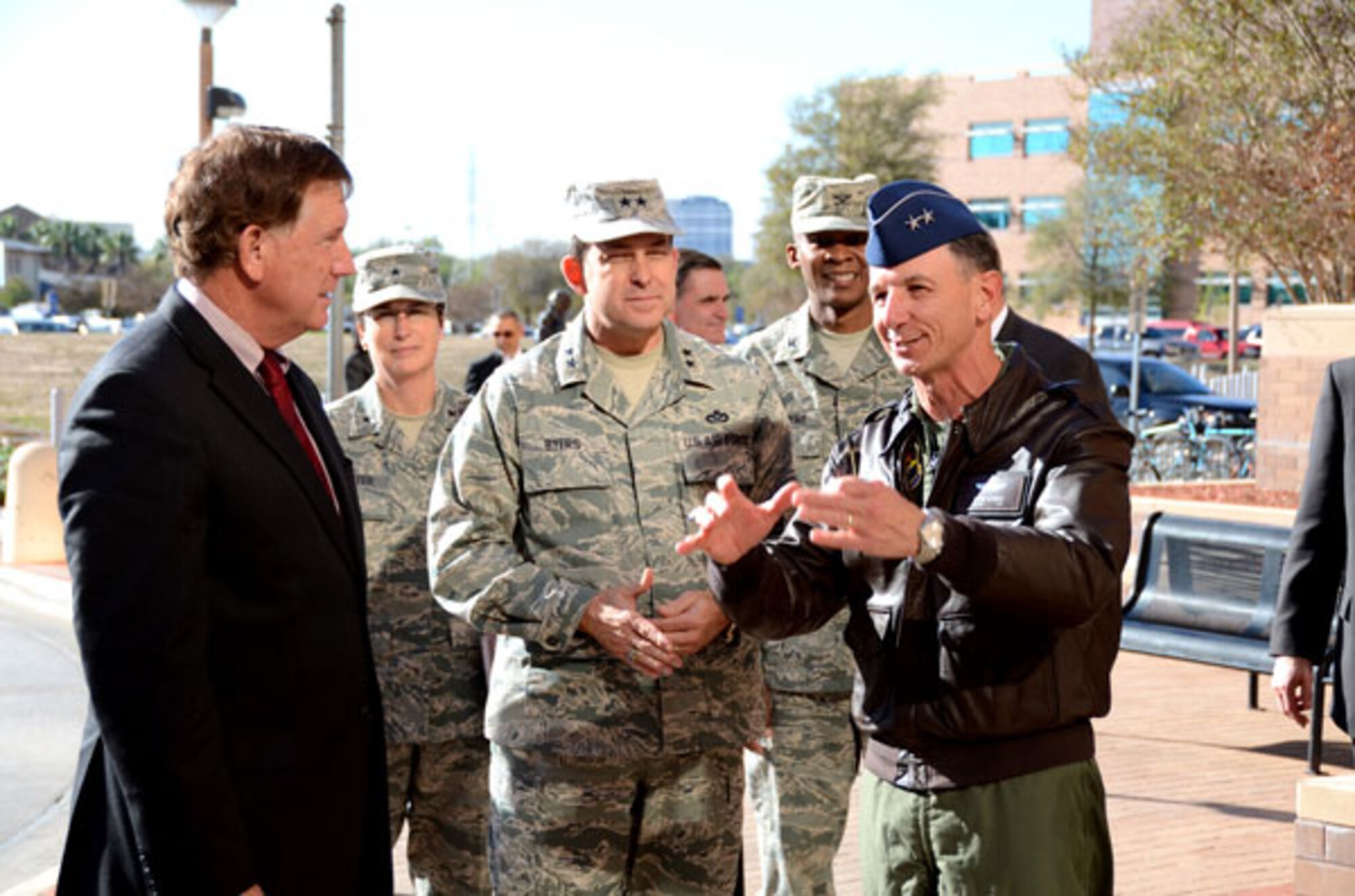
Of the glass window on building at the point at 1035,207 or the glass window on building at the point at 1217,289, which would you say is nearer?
the glass window on building at the point at 1217,289

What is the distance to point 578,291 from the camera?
4.56 m

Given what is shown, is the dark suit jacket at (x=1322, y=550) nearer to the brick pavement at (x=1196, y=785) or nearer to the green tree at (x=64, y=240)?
the brick pavement at (x=1196, y=785)

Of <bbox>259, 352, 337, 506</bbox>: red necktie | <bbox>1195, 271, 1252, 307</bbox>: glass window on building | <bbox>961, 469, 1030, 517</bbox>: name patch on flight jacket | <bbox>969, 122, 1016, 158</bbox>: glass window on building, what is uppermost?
<bbox>969, 122, 1016, 158</bbox>: glass window on building

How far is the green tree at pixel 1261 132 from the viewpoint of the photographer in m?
19.6

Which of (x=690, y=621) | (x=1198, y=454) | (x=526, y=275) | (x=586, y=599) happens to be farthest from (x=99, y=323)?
(x=690, y=621)

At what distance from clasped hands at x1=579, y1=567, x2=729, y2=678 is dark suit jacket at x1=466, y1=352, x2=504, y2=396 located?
8788 millimetres

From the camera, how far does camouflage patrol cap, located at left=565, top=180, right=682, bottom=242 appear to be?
13.9 ft

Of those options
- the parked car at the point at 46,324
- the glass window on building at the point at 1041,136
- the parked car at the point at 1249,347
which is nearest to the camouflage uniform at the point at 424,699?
the parked car at the point at 1249,347

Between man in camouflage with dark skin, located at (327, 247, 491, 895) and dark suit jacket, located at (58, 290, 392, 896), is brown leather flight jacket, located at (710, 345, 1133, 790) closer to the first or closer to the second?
dark suit jacket, located at (58, 290, 392, 896)

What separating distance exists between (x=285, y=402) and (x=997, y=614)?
4.52 feet

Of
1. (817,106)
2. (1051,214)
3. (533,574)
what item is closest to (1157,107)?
(533,574)

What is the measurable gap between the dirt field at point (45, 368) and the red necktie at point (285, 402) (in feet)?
79.3

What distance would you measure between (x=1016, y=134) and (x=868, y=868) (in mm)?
86207

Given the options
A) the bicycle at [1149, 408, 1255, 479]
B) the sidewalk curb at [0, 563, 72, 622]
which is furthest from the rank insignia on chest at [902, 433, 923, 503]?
the bicycle at [1149, 408, 1255, 479]
